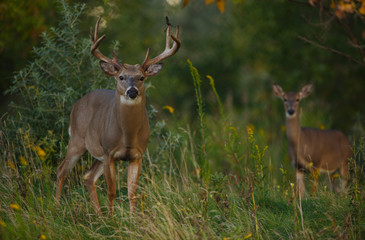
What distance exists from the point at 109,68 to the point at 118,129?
28.0 inches

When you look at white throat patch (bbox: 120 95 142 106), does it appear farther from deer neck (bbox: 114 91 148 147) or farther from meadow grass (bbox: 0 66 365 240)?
meadow grass (bbox: 0 66 365 240)

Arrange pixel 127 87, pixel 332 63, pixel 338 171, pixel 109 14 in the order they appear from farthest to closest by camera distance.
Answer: pixel 332 63 → pixel 338 171 → pixel 109 14 → pixel 127 87

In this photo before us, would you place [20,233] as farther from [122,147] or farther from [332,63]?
[332,63]

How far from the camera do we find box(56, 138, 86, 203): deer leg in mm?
6184

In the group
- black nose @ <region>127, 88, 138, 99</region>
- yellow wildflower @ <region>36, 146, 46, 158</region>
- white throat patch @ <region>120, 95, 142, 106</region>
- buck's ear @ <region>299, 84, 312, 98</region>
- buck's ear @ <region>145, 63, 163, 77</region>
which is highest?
buck's ear @ <region>145, 63, 163, 77</region>

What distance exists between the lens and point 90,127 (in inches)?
249

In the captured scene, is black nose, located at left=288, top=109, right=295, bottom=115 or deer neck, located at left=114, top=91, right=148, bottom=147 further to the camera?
black nose, located at left=288, top=109, right=295, bottom=115

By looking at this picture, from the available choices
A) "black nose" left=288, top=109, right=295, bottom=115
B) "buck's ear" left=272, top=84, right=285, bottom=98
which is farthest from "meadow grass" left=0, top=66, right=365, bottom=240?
"buck's ear" left=272, top=84, right=285, bottom=98

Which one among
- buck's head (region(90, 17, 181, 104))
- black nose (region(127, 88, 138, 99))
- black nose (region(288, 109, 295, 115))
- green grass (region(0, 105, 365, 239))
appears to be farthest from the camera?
black nose (region(288, 109, 295, 115))

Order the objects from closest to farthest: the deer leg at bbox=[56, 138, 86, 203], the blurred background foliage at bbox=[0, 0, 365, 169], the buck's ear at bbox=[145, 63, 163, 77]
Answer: the buck's ear at bbox=[145, 63, 163, 77]
the deer leg at bbox=[56, 138, 86, 203]
the blurred background foliage at bbox=[0, 0, 365, 169]

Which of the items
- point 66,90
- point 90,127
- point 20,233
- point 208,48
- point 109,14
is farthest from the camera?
point 208,48

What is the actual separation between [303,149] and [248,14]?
16.2ft

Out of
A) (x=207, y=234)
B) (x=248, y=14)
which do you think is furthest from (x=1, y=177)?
(x=248, y=14)

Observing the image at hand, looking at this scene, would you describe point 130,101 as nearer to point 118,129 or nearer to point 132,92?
point 132,92
